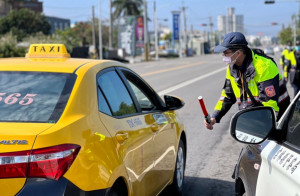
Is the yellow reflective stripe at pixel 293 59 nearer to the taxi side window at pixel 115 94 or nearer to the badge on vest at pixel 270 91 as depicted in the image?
the badge on vest at pixel 270 91

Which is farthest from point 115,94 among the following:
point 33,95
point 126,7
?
point 126,7

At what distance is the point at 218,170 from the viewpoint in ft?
23.3

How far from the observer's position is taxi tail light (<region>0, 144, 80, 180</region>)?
3.03 metres

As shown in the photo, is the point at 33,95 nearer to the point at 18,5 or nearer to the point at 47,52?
the point at 47,52

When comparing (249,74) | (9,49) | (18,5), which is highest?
(18,5)

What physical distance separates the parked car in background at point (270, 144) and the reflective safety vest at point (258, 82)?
3.40 ft

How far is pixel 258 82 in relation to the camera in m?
4.54

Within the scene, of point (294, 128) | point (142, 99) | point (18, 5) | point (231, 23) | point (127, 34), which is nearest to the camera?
point (294, 128)

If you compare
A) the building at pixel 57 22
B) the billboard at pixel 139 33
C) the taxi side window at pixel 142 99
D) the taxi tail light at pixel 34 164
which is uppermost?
the building at pixel 57 22

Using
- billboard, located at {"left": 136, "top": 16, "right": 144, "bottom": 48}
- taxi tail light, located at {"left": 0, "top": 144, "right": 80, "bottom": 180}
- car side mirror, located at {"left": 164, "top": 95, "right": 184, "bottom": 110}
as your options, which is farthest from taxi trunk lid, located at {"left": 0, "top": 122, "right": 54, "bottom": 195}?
billboard, located at {"left": 136, "top": 16, "right": 144, "bottom": 48}

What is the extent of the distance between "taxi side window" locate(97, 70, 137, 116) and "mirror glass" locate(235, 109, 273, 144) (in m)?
1.07

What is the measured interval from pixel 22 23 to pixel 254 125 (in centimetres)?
7681

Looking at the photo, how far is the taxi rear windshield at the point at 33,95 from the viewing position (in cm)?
343

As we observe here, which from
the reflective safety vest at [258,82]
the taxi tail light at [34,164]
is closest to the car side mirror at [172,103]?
the reflective safety vest at [258,82]
